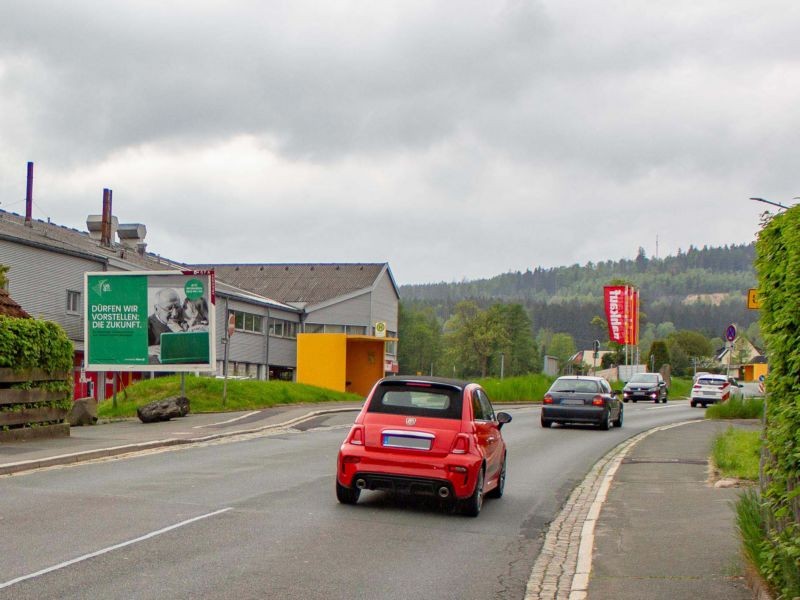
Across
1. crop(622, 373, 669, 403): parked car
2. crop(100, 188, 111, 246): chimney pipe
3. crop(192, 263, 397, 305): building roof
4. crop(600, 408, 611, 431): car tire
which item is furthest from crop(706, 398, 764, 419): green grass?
crop(192, 263, 397, 305): building roof

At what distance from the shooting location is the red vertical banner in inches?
2790

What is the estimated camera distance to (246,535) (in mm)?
9984

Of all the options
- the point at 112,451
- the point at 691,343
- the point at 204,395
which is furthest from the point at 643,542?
the point at 691,343

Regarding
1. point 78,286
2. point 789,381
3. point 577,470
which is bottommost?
point 577,470

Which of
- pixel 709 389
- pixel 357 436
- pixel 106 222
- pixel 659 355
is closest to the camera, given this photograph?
pixel 357 436

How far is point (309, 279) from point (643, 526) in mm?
72517

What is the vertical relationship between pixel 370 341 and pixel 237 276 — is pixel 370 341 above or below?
below

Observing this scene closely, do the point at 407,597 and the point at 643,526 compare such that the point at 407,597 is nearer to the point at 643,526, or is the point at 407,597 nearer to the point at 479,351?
the point at 643,526

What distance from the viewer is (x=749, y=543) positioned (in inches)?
302

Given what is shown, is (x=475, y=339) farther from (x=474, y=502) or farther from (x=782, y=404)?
(x=782, y=404)

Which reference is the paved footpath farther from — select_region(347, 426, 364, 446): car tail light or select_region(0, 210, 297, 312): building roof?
select_region(0, 210, 297, 312): building roof

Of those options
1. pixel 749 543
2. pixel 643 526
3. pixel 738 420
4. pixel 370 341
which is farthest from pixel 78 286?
pixel 749 543

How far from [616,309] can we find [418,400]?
200 ft

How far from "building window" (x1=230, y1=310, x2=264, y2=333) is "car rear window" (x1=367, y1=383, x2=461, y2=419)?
50.4 metres
